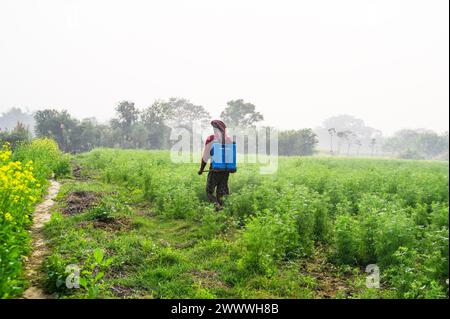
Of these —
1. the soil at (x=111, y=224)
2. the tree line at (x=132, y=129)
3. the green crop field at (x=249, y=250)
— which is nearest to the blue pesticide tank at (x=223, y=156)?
the green crop field at (x=249, y=250)

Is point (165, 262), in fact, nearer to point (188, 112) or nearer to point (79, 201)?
point (79, 201)

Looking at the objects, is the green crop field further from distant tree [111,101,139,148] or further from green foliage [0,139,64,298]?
distant tree [111,101,139,148]

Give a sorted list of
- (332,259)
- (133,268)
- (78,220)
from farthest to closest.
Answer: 1. (78,220)
2. (332,259)
3. (133,268)

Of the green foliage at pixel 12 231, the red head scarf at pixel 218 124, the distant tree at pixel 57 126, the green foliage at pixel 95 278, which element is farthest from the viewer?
the distant tree at pixel 57 126

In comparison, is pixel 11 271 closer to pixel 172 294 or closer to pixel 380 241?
pixel 172 294

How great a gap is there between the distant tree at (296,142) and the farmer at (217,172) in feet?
224

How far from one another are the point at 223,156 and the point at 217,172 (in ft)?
1.96

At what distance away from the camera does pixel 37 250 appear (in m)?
6.89

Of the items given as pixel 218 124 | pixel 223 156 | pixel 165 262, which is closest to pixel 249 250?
pixel 165 262

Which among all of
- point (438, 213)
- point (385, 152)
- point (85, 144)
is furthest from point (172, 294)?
point (385, 152)

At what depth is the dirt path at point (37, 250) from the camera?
518cm

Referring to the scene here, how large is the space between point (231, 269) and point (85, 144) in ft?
178

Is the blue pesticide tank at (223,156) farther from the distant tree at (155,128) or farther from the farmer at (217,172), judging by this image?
the distant tree at (155,128)

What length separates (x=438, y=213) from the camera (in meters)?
7.30
